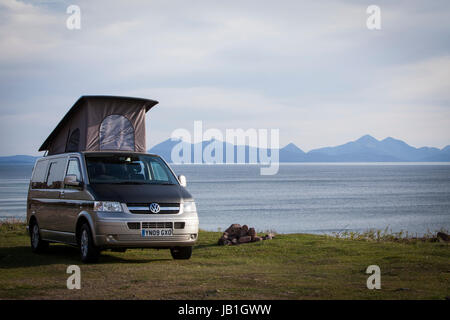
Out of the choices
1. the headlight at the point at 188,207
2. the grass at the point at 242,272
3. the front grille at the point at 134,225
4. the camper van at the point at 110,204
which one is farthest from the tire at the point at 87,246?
the headlight at the point at 188,207

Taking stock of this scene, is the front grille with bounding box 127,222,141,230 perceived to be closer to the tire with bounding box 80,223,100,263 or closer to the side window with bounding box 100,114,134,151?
the tire with bounding box 80,223,100,263

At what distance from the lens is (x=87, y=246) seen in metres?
11.2

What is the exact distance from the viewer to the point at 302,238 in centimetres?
1598

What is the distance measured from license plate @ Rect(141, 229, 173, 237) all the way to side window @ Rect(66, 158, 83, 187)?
73.3 inches

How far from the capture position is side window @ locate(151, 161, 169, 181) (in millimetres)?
12268

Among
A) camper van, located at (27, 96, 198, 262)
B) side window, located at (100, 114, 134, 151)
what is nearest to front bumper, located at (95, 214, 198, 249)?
camper van, located at (27, 96, 198, 262)

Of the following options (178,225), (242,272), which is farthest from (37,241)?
(242,272)

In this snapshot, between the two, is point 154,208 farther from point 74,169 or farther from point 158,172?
point 74,169

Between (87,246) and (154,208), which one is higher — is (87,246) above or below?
below

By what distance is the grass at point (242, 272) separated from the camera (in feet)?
26.3

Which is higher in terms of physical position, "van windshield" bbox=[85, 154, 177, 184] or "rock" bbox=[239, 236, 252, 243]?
"van windshield" bbox=[85, 154, 177, 184]

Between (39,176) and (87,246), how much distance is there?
3.80 metres

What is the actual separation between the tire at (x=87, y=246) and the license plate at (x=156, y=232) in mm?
973
